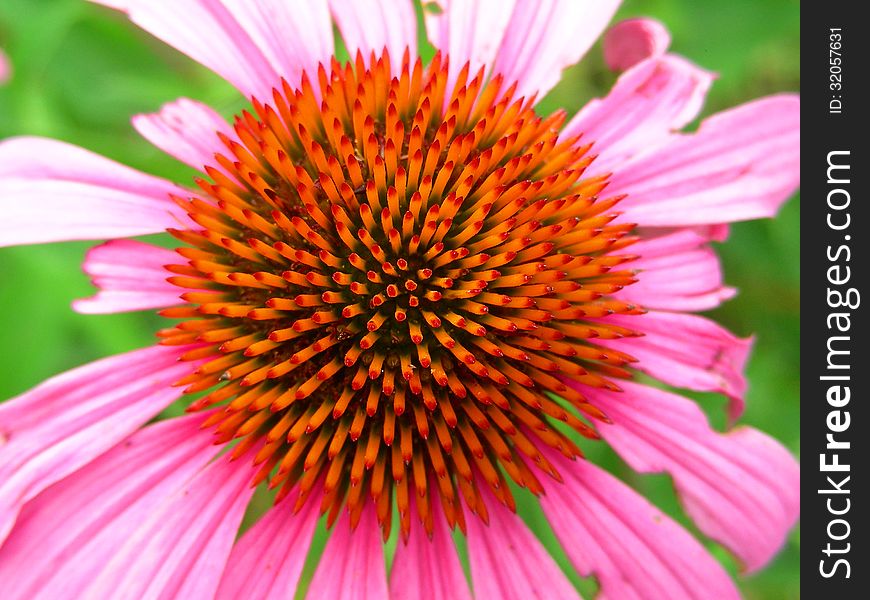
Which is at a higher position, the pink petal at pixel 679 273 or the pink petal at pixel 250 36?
the pink petal at pixel 250 36

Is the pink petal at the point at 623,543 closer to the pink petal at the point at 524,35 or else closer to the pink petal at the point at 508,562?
the pink petal at the point at 508,562

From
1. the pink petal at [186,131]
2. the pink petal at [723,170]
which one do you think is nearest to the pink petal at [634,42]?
the pink petal at [723,170]

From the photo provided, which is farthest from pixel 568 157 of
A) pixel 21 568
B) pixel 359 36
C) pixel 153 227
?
pixel 21 568

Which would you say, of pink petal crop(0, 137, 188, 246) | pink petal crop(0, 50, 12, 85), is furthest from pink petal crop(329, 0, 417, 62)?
pink petal crop(0, 50, 12, 85)

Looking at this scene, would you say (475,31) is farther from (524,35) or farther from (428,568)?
(428,568)

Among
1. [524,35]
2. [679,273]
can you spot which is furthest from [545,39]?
[679,273]

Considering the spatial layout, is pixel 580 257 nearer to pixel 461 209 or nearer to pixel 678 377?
pixel 461 209
